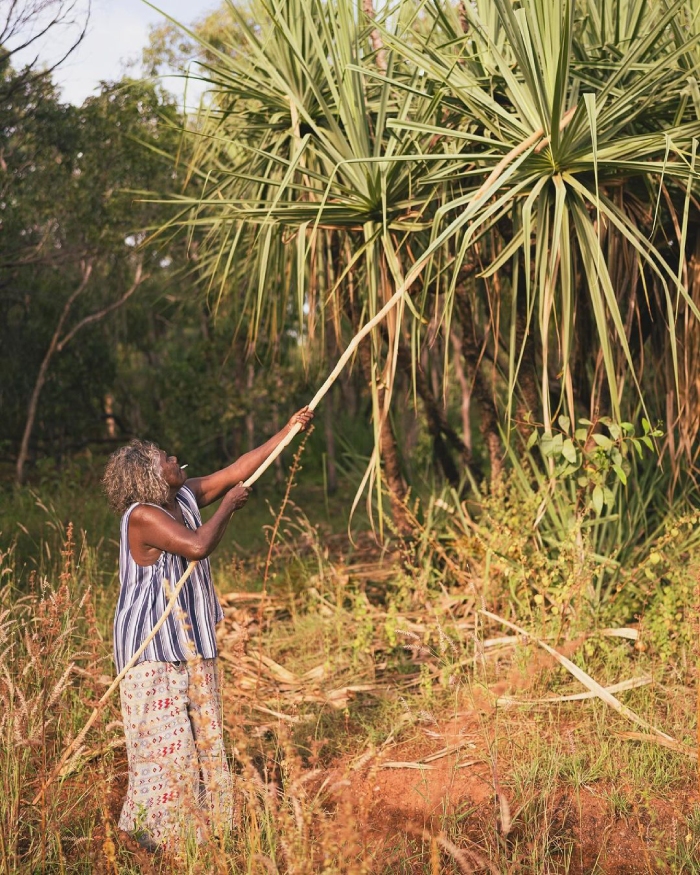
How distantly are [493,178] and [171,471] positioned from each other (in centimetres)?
143

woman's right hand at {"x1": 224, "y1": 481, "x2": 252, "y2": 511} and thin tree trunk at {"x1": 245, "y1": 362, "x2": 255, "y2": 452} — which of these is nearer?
woman's right hand at {"x1": 224, "y1": 481, "x2": 252, "y2": 511}

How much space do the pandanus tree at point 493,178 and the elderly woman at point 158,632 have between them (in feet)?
2.58

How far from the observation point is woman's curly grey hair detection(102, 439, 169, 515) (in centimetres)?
282

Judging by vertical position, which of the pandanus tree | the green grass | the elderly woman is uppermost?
the pandanus tree

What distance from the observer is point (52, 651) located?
9.18 ft

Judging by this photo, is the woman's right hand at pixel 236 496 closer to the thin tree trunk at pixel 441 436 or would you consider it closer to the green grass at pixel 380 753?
the green grass at pixel 380 753

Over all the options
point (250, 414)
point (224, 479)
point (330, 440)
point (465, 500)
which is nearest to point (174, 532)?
point (224, 479)

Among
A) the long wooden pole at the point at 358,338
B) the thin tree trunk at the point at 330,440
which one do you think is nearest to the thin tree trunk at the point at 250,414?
the thin tree trunk at the point at 330,440

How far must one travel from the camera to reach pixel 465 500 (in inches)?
184

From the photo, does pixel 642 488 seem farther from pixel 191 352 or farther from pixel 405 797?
pixel 191 352

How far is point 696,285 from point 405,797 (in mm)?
2571

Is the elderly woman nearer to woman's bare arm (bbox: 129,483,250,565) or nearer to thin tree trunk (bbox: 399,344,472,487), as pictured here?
woman's bare arm (bbox: 129,483,250,565)

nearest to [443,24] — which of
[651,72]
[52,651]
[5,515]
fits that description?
[651,72]

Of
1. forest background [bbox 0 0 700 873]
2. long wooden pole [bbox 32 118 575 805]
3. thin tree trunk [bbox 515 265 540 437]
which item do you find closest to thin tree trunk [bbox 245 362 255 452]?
forest background [bbox 0 0 700 873]
